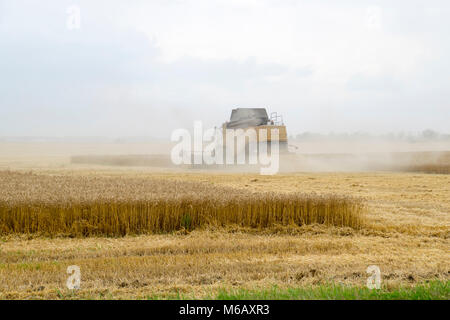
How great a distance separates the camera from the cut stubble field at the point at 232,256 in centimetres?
696

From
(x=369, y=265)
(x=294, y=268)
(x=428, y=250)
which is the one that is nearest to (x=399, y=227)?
(x=428, y=250)

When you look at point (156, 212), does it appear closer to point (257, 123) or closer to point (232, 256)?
point (232, 256)

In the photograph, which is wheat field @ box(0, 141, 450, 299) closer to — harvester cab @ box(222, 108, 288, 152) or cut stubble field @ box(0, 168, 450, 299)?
cut stubble field @ box(0, 168, 450, 299)

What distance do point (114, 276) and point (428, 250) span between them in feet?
20.6

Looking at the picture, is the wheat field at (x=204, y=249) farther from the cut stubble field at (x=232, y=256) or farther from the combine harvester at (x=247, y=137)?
the combine harvester at (x=247, y=137)

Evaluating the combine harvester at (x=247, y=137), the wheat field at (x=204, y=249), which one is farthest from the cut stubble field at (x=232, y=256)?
the combine harvester at (x=247, y=137)

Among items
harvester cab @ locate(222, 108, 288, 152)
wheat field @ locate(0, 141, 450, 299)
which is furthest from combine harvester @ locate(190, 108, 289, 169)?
wheat field @ locate(0, 141, 450, 299)

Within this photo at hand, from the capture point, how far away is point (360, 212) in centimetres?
1295

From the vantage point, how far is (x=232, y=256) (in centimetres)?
899

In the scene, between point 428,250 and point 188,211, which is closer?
point 428,250
